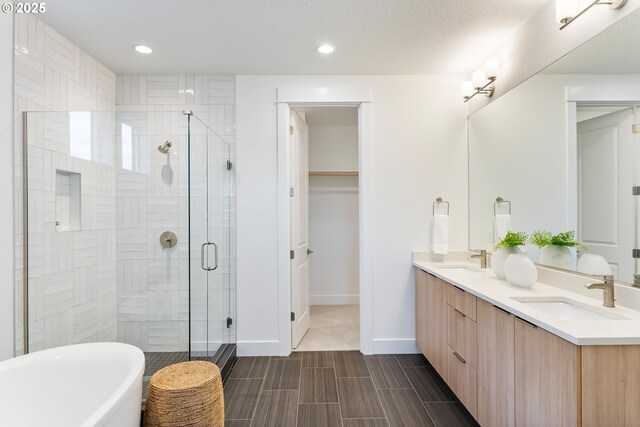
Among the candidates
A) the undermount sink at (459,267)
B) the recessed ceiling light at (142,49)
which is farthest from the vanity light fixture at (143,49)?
the undermount sink at (459,267)

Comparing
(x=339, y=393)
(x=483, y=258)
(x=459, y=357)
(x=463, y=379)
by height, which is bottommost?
(x=339, y=393)

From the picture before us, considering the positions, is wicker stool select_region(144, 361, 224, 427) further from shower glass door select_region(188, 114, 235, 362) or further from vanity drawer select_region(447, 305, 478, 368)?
vanity drawer select_region(447, 305, 478, 368)

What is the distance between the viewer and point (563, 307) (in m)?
1.60

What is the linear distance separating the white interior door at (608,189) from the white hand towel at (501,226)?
64 cm

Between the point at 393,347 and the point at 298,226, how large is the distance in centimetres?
145

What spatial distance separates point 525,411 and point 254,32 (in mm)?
2690

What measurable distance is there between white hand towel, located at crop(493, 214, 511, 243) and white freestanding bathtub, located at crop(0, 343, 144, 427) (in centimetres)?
251

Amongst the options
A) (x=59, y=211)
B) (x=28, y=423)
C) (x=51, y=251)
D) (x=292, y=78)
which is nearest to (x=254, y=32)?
(x=292, y=78)

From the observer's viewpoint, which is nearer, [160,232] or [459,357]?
[459,357]

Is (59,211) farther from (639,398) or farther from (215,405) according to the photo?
(639,398)

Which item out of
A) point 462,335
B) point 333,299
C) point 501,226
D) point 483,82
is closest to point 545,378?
point 462,335

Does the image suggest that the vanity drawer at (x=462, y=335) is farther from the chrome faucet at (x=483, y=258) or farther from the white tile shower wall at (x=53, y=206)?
the white tile shower wall at (x=53, y=206)

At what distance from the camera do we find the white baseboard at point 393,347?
283 centimetres

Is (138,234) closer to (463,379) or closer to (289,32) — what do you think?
(289,32)
